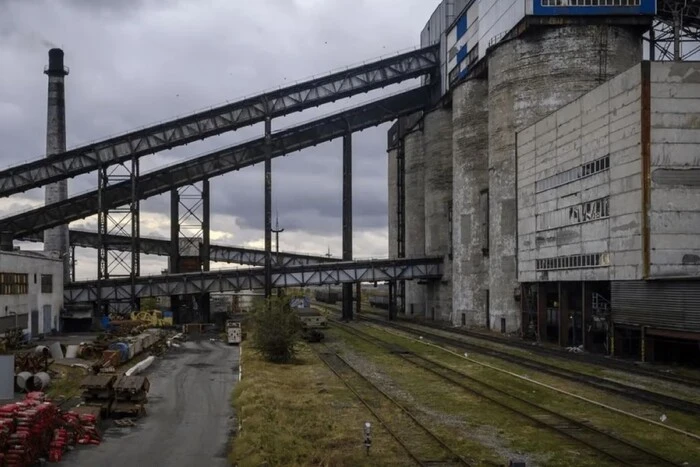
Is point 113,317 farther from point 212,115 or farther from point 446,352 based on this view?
point 446,352

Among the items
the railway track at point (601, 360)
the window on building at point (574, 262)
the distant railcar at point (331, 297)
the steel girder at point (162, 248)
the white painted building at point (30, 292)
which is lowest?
the distant railcar at point (331, 297)

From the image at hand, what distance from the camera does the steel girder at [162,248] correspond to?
75.3 m

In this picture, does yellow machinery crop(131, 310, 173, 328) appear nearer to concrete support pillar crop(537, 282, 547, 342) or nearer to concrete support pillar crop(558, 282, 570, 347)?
concrete support pillar crop(537, 282, 547, 342)

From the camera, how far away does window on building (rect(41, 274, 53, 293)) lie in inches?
1939

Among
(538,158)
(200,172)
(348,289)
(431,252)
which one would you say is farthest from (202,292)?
(538,158)

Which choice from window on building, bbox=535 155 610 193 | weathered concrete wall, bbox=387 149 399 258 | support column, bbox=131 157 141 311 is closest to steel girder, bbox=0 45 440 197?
support column, bbox=131 157 141 311

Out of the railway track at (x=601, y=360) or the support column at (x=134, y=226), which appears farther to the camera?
the support column at (x=134, y=226)

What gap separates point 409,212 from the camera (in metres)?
85.3

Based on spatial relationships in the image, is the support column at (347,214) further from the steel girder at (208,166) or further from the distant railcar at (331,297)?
the distant railcar at (331,297)

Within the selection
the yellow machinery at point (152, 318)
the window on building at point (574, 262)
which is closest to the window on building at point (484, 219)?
the window on building at point (574, 262)

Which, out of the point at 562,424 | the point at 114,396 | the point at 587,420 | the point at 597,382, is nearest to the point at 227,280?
the point at 597,382

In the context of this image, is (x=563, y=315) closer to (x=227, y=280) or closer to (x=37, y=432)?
(x=227, y=280)

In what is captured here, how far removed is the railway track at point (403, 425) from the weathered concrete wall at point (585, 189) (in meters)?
14.3

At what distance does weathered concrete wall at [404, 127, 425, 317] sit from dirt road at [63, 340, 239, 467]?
174ft
